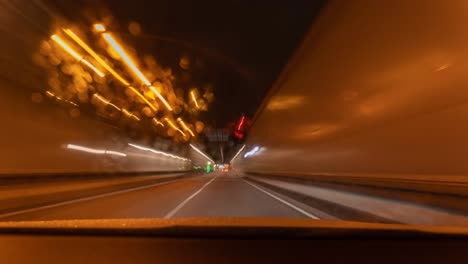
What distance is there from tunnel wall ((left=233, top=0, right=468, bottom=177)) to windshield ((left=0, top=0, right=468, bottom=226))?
0.04 metres

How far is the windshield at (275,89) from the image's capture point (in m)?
8.65

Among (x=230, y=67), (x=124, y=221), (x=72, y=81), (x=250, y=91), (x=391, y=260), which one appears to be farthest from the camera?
(x=250, y=91)

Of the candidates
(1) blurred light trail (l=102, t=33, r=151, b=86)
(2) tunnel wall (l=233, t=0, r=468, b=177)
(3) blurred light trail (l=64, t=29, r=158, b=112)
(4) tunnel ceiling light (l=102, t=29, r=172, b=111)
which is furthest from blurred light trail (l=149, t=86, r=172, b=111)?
(2) tunnel wall (l=233, t=0, r=468, b=177)

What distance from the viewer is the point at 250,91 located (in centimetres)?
2606

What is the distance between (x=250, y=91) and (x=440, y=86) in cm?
1773

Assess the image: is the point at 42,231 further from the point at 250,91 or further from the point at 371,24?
the point at 250,91

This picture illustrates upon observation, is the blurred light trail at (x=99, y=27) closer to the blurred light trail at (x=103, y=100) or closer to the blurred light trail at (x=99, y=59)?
the blurred light trail at (x=99, y=59)

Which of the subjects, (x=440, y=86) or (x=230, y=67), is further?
(x=230, y=67)

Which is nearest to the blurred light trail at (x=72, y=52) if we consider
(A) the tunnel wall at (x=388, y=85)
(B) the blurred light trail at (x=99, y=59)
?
(B) the blurred light trail at (x=99, y=59)

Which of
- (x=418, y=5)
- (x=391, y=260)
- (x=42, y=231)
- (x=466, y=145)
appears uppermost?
(x=418, y=5)

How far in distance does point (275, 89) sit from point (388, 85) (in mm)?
11799

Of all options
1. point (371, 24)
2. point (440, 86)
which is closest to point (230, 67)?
point (371, 24)

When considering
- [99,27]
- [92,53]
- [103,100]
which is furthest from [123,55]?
[103,100]

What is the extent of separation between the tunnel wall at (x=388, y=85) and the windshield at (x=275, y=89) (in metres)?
0.04
